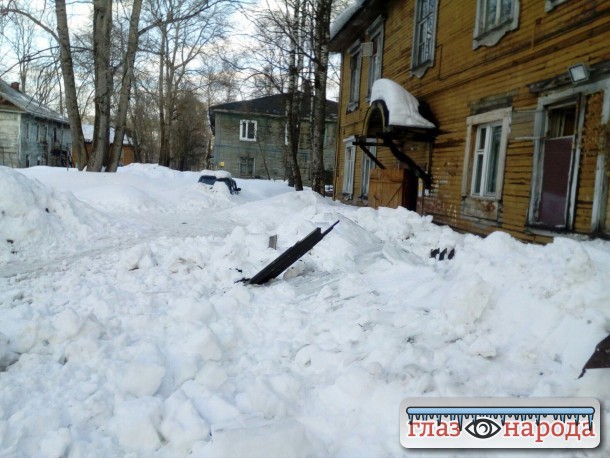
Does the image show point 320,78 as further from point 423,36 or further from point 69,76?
point 69,76

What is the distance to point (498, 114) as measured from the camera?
26.5 feet

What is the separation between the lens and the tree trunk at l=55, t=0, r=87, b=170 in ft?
47.6

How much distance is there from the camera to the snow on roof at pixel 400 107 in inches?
394

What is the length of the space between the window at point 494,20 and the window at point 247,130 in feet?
95.8

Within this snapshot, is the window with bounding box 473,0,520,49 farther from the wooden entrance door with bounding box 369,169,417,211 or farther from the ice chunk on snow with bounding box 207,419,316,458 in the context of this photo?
the ice chunk on snow with bounding box 207,419,316,458

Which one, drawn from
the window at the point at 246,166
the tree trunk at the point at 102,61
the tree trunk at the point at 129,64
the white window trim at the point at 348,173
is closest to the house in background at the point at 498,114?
the white window trim at the point at 348,173

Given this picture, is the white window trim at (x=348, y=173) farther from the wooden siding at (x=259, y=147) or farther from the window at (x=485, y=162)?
the wooden siding at (x=259, y=147)

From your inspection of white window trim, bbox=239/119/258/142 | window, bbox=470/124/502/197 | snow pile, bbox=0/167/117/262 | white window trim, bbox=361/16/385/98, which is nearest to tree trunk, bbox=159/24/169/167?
white window trim, bbox=239/119/258/142

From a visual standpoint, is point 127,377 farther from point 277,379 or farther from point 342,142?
point 342,142

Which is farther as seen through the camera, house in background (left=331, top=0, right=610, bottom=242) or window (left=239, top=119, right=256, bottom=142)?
window (left=239, top=119, right=256, bottom=142)

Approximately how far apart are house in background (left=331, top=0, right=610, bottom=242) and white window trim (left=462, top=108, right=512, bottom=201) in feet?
0.07

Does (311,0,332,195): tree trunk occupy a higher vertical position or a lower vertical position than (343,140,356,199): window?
higher

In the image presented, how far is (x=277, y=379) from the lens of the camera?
3.05m

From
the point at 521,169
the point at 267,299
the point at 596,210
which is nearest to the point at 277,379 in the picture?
the point at 267,299
